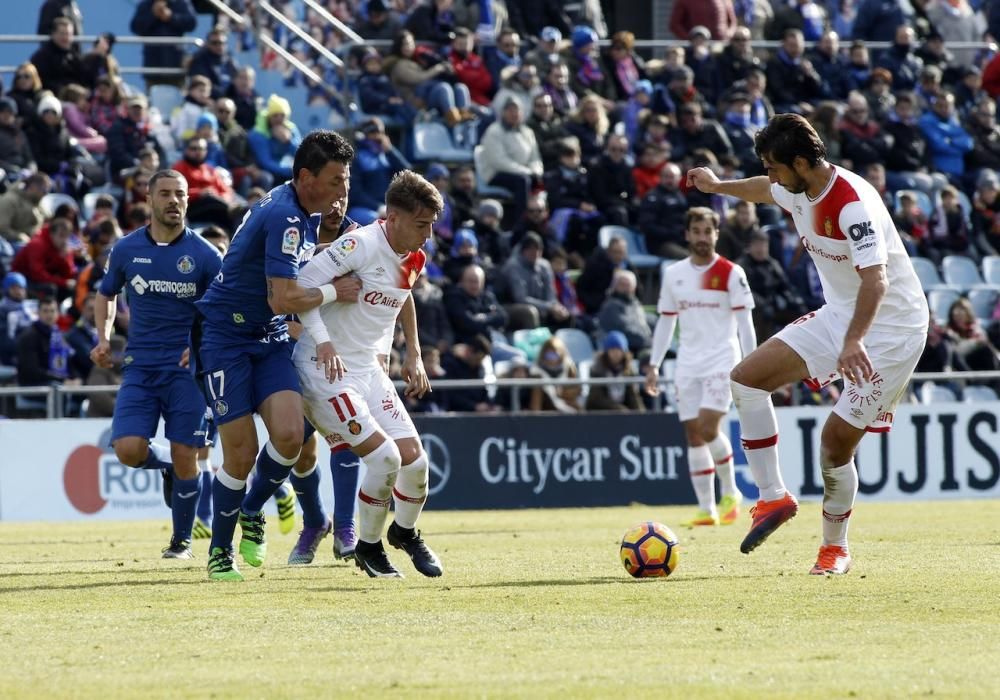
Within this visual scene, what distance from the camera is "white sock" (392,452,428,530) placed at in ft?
30.9

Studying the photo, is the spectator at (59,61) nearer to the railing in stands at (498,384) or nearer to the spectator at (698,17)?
the railing in stands at (498,384)

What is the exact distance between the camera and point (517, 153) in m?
22.6

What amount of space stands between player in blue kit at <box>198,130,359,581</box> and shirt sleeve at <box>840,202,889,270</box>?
259cm

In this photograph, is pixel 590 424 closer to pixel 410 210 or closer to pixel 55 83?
pixel 55 83

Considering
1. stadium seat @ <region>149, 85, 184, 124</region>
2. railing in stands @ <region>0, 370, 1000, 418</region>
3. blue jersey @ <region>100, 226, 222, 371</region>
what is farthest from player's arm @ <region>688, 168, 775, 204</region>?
stadium seat @ <region>149, 85, 184, 124</region>

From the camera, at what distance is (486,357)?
1986cm

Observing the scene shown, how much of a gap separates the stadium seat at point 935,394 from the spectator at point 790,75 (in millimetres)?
5715

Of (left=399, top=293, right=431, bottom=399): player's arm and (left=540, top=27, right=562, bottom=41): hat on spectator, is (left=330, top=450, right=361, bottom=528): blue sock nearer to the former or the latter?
(left=399, top=293, right=431, bottom=399): player's arm

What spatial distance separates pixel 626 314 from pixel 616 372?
104cm

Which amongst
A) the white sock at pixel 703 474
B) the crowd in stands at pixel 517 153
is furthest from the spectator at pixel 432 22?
the white sock at pixel 703 474

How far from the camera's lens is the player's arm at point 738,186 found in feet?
32.2

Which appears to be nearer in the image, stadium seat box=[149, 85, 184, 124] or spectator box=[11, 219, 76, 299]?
spectator box=[11, 219, 76, 299]

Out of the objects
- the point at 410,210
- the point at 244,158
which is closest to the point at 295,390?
the point at 410,210

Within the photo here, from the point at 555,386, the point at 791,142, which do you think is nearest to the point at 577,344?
the point at 555,386
